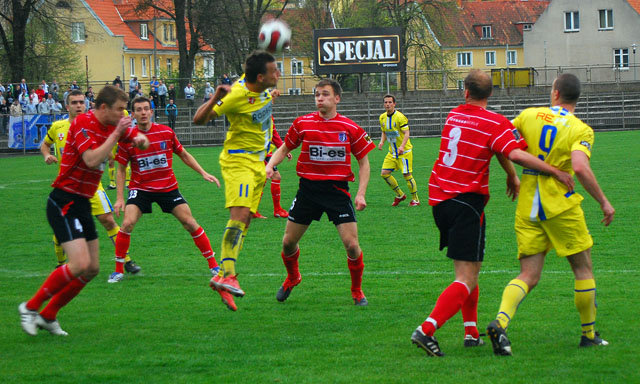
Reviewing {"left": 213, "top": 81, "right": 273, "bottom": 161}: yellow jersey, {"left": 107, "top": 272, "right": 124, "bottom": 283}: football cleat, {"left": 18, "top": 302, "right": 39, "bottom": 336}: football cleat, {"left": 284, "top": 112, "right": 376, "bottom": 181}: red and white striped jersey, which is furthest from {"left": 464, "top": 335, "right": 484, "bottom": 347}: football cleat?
{"left": 107, "top": 272, "right": 124, "bottom": 283}: football cleat

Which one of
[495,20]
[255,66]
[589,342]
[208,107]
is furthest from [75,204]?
[495,20]

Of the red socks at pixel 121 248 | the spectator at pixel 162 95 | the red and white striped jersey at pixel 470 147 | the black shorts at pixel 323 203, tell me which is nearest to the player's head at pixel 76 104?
the red socks at pixel 121 248

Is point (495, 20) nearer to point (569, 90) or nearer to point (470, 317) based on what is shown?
point (569, 90)

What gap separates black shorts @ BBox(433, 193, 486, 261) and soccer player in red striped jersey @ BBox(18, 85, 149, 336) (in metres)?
2.55

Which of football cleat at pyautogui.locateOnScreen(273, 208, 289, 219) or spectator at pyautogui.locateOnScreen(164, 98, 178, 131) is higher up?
spectator at pyautogui.locateOnScreen(164, 98, 178, 131)

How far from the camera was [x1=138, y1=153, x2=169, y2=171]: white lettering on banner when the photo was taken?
906 centimetres

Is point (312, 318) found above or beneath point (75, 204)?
beneath

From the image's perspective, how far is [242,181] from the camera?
23.6ft

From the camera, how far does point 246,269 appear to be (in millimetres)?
9766

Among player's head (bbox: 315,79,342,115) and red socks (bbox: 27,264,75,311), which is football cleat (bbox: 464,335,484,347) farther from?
red socks (bbox: 27,264,75,311)

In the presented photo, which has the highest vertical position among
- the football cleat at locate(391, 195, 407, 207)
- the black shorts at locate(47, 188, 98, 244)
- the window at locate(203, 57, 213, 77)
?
the window at locate(203, 57, 213, 77)

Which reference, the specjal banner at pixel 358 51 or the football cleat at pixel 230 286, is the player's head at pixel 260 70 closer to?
the football cleat at pixel 230 286

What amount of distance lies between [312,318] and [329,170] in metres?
1.40

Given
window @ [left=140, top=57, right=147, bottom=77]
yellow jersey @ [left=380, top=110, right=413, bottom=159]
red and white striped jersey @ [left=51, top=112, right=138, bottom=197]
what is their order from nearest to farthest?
red and white striped jersey @ [left=51, top=112, right=138, bottom=197]
yellow jersey @ [left=380, top=110, right=413, bottom=159]
window @ [left=140, top=57, right=147, bottom=77]
